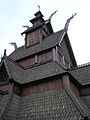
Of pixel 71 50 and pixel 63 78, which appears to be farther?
pixel 71 50

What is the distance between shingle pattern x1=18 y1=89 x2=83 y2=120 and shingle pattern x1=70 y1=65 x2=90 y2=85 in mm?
3595

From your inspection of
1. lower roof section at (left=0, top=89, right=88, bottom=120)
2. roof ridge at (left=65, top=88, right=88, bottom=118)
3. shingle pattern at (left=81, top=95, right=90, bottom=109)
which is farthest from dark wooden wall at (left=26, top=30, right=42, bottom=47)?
roof ridge at (left=65, top=88, right=88, bottom=118)

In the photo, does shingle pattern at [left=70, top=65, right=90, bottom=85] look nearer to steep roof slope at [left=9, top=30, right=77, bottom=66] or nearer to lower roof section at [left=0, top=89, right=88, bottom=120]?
steep roof slope at [left=9, top=30, right=77, bottom=66]

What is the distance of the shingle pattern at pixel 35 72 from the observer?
11.5 metres

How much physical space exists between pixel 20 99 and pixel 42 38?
9347 millimetres

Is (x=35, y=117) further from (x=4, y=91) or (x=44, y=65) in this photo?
(x=44, y=65)

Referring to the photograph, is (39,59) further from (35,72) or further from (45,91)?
(45,91)

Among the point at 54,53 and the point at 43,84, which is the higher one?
the point at 54,53

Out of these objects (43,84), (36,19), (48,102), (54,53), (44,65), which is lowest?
(48,102)

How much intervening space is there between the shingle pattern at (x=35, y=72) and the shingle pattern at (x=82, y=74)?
2506 millimetres

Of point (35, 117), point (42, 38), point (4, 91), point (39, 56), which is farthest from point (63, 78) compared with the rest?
point (42, 38)

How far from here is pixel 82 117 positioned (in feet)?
25.3

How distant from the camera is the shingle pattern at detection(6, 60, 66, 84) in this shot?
11.5 m

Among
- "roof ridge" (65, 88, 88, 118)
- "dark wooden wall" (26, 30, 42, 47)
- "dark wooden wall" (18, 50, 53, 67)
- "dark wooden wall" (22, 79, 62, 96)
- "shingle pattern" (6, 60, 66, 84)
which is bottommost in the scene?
"roof ridge" (65, 88, 88, 118)
